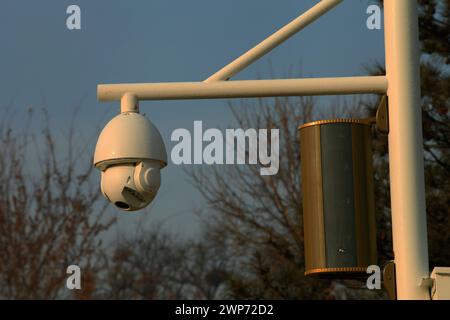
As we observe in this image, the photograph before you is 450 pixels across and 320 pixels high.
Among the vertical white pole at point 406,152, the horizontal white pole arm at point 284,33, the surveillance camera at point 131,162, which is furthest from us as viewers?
the horizontal white pole arm at point 284,33

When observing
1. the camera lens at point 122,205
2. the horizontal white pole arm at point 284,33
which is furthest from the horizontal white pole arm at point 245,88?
the camera lens at point 122,205

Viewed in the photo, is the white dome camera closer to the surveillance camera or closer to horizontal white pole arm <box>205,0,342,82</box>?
the surveillance camera

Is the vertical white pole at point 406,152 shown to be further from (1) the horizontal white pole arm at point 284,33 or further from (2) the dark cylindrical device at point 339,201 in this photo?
(1) the horizontal white pole arm at point 284,33

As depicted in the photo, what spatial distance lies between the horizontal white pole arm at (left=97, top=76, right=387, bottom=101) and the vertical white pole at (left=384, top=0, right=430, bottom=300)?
103 mm

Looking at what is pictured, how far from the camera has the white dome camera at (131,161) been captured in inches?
188

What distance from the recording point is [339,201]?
4660mm

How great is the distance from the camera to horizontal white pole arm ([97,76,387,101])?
4789 mm

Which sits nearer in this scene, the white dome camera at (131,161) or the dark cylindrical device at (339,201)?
the dark cylindrical device at (339,201)

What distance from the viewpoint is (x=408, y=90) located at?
185 inches

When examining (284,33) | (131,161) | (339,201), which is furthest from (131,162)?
(284,33)

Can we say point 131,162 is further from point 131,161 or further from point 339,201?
point 339,201

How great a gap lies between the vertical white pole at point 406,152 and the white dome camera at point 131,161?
3.10ft

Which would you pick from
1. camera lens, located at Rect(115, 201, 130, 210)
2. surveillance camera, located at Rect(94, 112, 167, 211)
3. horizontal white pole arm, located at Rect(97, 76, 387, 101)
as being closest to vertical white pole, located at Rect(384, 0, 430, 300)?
horizontal white pole arm, located at Rect(97, 76, 387, 101)

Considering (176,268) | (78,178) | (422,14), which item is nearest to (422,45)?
(422,14)
